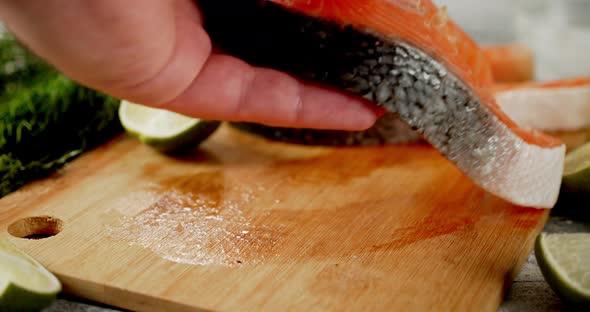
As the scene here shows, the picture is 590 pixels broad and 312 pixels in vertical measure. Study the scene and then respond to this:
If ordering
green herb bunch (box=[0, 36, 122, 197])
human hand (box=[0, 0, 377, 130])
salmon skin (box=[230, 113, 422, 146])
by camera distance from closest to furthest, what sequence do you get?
human hand (box=[0, 0, 377, 130]) < green herb bunch (box=[0, 36, 122, 197]) < salmon skin (box=[230, 113, 422, 146])

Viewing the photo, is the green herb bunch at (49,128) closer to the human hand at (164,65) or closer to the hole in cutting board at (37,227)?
the hole in cutting board at (37,227)

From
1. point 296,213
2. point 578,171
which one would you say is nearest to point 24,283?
point 296,213

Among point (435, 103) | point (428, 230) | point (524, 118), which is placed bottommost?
point (428, 230)

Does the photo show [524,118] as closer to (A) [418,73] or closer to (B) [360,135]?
(B) [360,135]

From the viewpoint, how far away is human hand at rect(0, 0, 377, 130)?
53.0 inches

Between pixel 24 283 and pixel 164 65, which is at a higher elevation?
pixel 164 65

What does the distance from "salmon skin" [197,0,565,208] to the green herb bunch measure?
82cm

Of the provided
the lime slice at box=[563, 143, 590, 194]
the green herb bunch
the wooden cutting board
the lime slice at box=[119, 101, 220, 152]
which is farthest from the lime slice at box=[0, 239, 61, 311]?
the lime slice at box=[563, 143, 590, 194]

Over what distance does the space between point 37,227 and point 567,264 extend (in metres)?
1.41

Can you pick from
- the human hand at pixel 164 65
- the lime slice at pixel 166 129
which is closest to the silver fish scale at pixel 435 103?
the human hand at pixel 164 65

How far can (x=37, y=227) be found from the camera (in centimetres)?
186

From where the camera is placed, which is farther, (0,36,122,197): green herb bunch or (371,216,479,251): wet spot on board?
(0,36,122,197): green herb bunch

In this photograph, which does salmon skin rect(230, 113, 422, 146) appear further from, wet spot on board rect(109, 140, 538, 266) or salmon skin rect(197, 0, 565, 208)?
salmon skin rect(197, 0, 565, 208)

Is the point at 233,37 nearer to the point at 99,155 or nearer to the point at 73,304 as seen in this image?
the point at 99,155
